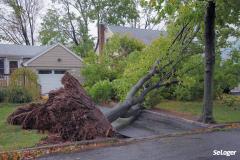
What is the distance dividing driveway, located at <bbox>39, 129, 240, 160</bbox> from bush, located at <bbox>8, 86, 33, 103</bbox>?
12588 mm

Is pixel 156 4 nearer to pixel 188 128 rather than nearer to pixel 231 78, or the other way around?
pixel 188 128

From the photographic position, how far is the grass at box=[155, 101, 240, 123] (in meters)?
14.3

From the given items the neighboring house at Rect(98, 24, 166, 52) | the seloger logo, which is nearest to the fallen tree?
the seloger logo

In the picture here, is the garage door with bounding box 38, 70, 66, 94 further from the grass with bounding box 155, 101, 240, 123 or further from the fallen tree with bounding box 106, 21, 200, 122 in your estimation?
the fallen tree with bounding box 106, 21, 200, 122

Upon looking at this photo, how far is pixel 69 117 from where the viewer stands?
10.7 metres

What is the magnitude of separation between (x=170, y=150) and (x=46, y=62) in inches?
887

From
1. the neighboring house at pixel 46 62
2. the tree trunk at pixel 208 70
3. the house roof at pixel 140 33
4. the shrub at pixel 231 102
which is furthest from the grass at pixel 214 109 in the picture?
the house roof at pixel 140 33

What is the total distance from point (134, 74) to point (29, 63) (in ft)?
49.8

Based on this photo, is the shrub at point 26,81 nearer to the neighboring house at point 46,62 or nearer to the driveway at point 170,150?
the neighboring house at point 46,62

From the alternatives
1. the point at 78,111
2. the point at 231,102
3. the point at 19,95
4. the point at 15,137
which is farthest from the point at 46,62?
the point at 15,137

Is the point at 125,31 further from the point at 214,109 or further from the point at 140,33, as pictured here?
the point at 214,109

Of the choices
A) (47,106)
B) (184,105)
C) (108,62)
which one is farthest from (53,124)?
(108,62)

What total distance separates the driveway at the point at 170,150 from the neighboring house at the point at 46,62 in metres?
19.9

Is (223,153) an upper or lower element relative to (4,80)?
lower
